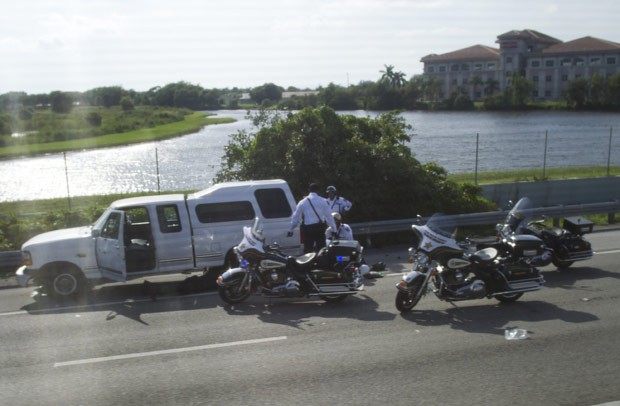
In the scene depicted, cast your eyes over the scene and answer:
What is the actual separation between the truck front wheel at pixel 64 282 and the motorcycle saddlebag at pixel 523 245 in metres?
7.49

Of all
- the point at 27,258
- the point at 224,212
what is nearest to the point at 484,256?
the point at 224,212

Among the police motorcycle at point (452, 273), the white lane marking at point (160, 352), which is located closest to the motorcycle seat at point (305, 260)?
the police motorcycle at point (452, 273)

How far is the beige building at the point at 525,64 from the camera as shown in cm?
10769

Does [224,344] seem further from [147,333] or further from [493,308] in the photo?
[493,308]

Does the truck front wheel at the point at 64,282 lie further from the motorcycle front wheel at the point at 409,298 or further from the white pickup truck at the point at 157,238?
the motorcycle front wheel at the point at 409,298

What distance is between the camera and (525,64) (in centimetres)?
11944

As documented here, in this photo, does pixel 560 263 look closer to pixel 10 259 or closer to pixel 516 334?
pixel 516 334

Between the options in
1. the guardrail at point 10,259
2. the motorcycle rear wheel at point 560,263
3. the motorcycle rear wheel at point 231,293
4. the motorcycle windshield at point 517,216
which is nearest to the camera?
the motorcycle rear wheel at point 231,293

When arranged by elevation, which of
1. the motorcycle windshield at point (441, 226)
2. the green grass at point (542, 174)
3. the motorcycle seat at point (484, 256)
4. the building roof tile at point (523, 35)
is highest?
the building roof tile at point (523, 35)

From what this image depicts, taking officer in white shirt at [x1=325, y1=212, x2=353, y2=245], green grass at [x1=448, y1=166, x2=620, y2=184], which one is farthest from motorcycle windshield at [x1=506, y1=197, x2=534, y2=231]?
green grass at [x1=448, y1=166, x2=620, y2=184]

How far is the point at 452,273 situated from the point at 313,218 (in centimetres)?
318

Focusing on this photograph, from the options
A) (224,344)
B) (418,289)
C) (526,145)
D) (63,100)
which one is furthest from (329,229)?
(63,100)

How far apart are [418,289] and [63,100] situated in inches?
4089

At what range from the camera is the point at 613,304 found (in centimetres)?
1048
